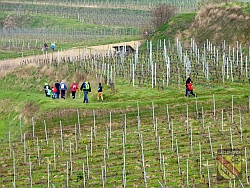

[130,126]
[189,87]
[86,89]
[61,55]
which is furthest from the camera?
[61,55]

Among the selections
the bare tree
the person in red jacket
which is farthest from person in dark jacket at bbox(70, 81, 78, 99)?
the bare tree

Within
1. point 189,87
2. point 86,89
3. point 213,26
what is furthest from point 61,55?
point 189,87

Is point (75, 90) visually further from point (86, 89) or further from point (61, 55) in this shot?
point (61, 55)

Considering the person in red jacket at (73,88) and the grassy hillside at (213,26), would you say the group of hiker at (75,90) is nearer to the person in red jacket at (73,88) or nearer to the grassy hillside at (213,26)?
the person in red jacket at (73,88)

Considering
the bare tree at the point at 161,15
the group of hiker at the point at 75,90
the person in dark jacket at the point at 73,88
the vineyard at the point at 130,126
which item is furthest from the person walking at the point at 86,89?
the bare tree at the point at 161,15

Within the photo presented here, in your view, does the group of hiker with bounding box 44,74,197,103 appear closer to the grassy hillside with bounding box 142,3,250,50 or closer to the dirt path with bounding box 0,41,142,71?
the dirt path with bounding box 0,41,142,71

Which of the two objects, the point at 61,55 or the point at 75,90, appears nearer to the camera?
the point at 75,90

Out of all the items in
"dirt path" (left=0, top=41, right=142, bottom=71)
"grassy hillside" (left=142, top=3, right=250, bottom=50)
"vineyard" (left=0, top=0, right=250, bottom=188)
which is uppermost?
"grassy hillside" (left=142, top=3, right=250, bottom=50)

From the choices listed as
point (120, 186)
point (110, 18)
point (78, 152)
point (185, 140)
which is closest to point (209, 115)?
point (185, 140)

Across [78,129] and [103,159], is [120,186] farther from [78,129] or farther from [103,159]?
[78,129]

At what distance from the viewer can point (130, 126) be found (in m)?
32.9

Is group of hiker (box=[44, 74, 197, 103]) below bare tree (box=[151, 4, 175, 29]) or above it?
below

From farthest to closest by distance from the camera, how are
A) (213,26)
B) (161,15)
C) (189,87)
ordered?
1. (161,15)
2. (213,26)
3. (189,87)

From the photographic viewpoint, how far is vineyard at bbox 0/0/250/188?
1012 inches
